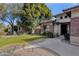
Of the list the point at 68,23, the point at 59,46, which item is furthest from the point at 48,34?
the point at 68,23

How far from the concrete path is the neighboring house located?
12cm

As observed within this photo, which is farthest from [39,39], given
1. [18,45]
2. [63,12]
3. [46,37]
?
[63,12]

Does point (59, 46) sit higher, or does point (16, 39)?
point (16, 39)

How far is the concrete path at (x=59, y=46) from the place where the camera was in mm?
4016

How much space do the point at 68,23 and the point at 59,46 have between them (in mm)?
440

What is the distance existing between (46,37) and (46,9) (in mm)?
510

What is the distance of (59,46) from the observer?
4.08 meters

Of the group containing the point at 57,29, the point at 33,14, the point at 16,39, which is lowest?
the point at 16,39

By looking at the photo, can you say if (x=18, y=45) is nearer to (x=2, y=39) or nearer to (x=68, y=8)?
(x=2, y=39)

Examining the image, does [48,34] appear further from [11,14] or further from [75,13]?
[11,14]

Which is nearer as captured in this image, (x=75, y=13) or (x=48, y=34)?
(x=75, y=13)

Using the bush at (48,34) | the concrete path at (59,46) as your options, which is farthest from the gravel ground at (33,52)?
the bush at (48,34)

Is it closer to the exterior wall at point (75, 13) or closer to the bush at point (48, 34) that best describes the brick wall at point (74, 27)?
the exterior wall at point (75, 13)

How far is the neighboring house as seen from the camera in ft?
13.3
